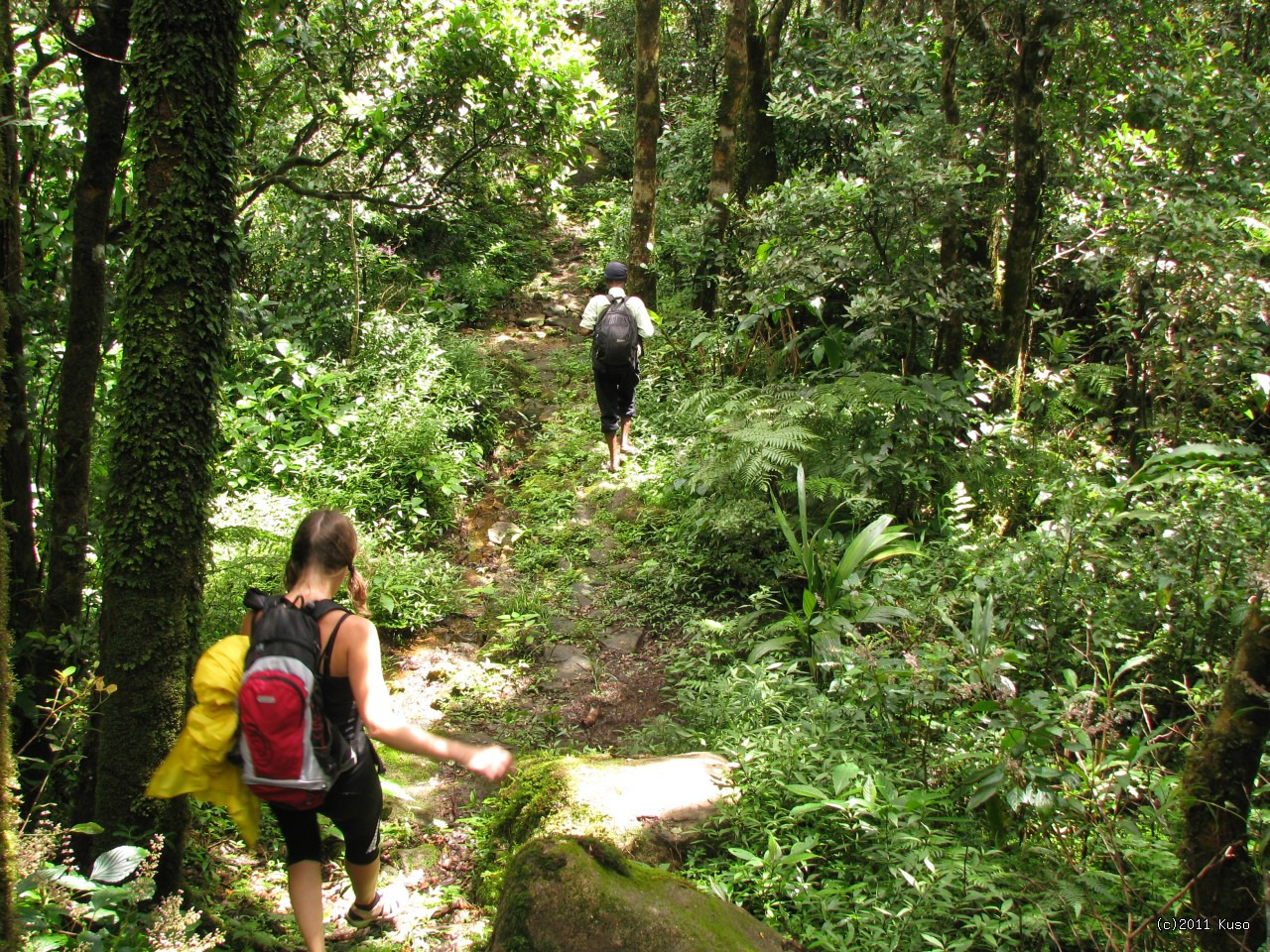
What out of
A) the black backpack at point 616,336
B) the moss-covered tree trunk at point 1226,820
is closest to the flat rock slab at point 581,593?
the black backpack at point 616,336

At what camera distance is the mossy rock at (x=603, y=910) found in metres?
2.42

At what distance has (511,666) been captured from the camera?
561 cm

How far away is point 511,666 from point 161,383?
3.30 m

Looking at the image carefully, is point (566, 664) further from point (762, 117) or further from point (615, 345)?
point (762, 117)

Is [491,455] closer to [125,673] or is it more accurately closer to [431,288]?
[431,288]

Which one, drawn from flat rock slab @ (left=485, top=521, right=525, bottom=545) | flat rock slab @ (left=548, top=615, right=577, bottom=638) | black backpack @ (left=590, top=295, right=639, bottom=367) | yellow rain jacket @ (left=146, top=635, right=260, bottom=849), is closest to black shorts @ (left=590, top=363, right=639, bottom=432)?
black backpack @ (left=590, top=295, right=639, bottom=367)

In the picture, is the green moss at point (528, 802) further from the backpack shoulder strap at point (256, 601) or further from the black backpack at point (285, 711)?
the backpack shoulder strap at point (256, 601)

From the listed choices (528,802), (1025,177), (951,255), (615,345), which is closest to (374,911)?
(528,802)

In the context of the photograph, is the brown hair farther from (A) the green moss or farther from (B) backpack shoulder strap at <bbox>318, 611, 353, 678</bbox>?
(A) the green moss

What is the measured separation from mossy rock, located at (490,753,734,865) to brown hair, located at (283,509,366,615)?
1.42 m

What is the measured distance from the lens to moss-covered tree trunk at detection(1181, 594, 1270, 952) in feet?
7.82

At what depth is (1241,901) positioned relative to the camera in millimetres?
2449

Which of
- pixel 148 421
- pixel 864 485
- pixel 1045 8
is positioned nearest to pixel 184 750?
pixel 148 421

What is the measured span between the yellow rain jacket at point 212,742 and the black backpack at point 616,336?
17.7 ft
